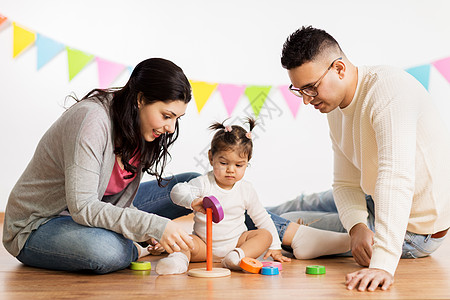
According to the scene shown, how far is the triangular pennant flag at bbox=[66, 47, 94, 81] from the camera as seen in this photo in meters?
3.70

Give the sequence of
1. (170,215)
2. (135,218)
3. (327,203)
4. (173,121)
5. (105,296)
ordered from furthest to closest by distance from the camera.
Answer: (327,203), (170,215), (173,121), (135,218), (105,296)

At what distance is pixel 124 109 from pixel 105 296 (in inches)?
21.5

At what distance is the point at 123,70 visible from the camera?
376 cm

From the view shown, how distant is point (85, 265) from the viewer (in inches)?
59.2

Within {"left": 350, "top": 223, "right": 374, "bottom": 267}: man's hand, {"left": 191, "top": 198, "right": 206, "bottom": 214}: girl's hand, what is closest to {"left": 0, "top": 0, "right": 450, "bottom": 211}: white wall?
{"left": 350, "top": 223, "right": 374, "bottom": 267}: man's hand

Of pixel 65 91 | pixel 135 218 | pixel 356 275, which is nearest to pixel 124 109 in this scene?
pixel 135 218

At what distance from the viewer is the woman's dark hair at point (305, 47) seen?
1.53 meters

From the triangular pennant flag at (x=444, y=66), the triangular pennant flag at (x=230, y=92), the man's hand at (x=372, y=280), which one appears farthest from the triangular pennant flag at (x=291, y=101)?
the man's hand at (x=372, y=280)

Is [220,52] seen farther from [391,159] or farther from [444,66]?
[391,159]

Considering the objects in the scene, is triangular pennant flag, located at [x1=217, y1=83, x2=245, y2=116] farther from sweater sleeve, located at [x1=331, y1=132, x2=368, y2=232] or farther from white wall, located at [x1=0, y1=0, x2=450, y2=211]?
sweater sleeve, located at [x1=331, y1=132, x2=368, y2=232]

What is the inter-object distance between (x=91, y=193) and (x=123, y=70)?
7.90ft

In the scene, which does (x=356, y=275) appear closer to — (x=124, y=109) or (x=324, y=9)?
(x=124, y=109)

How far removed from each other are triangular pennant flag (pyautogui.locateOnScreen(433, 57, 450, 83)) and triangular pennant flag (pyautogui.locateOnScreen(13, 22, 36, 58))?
2.75 meters

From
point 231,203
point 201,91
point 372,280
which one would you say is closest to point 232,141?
point 231,203
